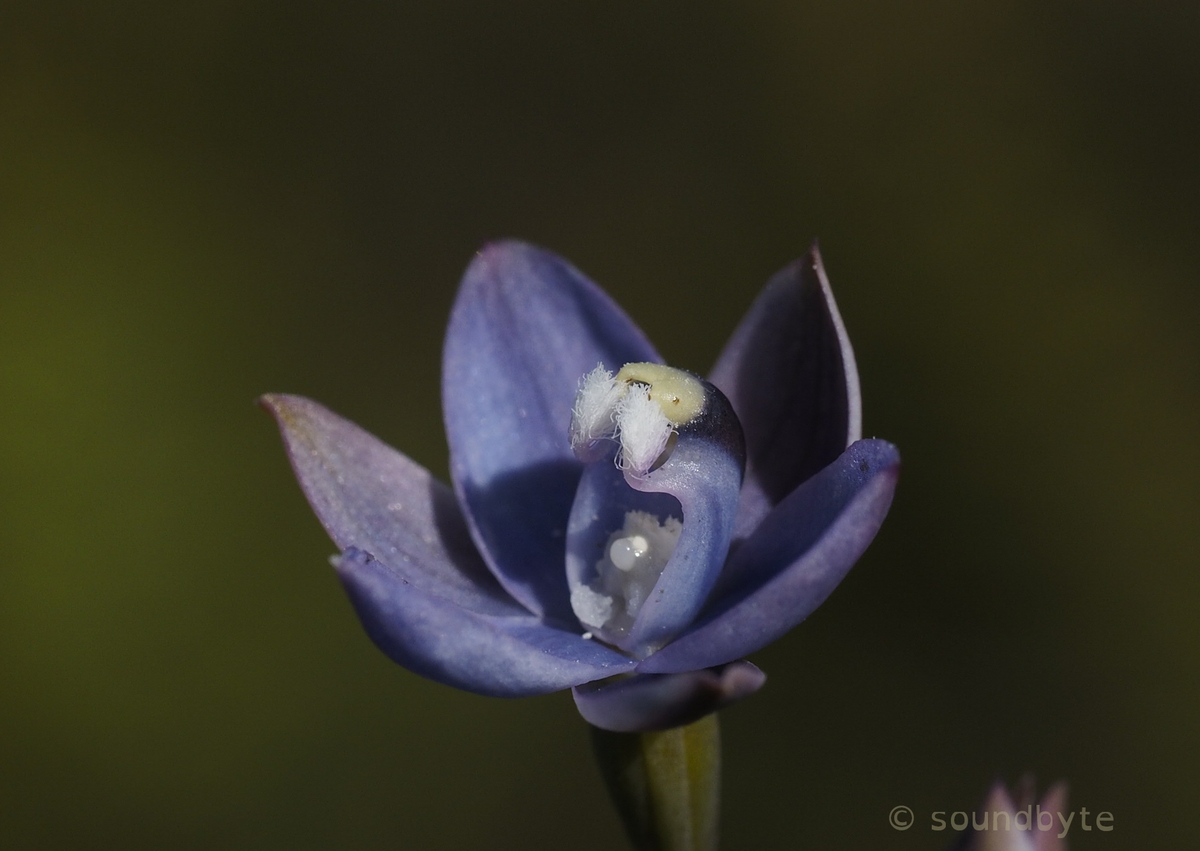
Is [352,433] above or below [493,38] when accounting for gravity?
below

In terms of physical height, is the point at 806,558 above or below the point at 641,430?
below

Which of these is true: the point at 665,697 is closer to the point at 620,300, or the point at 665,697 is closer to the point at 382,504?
the point at 382,504

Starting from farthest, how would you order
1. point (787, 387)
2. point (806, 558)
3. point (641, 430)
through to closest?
point (787, 387), point (641, 430), point (806, 558)

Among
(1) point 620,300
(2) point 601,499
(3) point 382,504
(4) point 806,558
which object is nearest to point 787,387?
(2) point 601,499

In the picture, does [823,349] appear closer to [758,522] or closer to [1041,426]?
[758,522]

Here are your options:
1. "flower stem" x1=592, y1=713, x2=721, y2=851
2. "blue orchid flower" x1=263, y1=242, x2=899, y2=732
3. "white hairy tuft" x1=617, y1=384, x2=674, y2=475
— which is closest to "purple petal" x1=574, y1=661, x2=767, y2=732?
"blue orchid flower" x1=263, y1=242, x2=899, y2=732

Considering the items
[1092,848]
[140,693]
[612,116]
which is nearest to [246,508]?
[140,693]

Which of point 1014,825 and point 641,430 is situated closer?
point 1014,825

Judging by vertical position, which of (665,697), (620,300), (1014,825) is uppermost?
(620,300)
